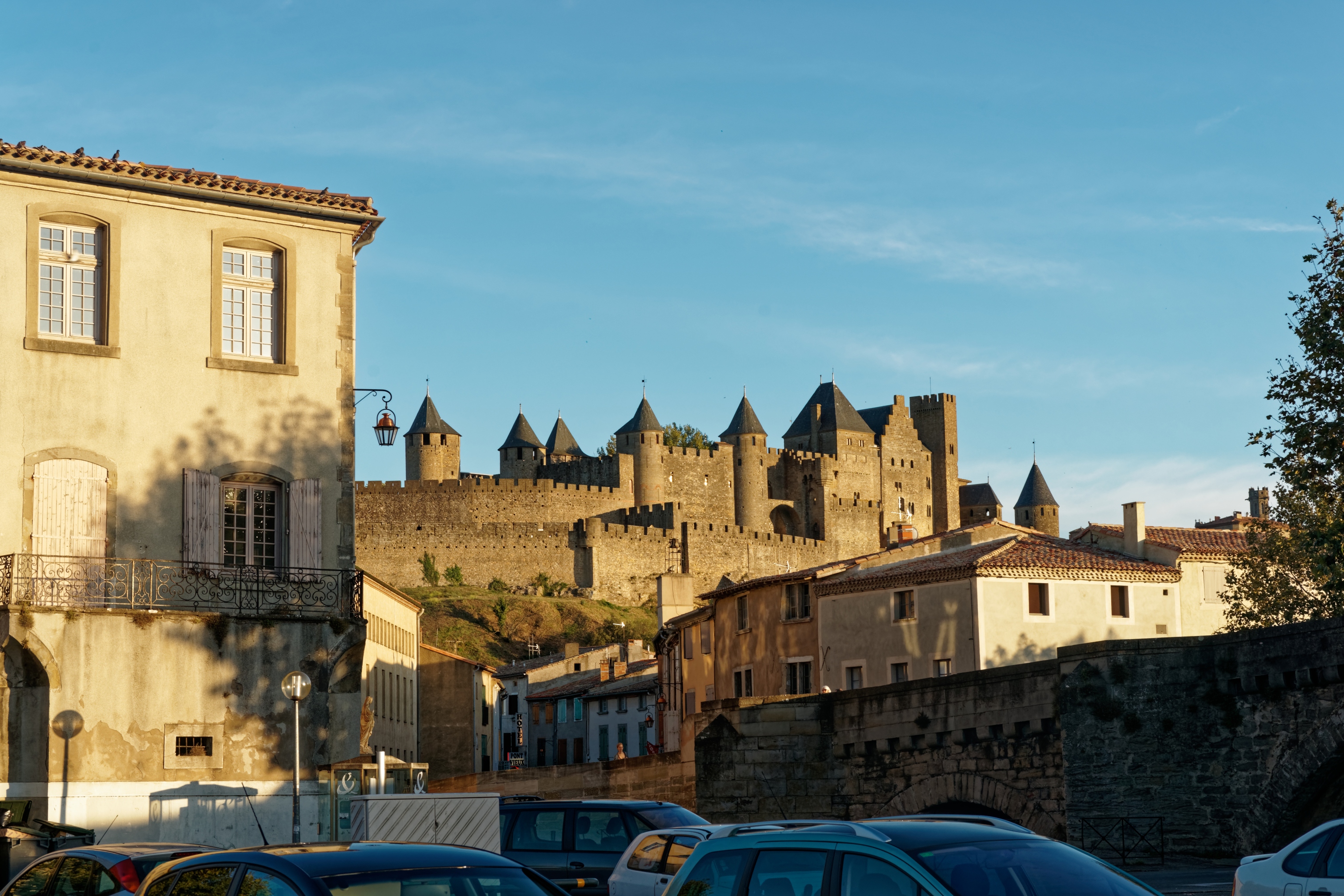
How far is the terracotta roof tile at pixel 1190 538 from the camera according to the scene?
149 ft

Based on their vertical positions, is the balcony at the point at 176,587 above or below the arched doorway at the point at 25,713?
above

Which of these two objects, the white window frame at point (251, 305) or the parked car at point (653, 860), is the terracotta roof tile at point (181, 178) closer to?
the white window frame at point (251, 305)

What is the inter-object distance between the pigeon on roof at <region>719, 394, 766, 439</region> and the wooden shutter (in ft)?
323

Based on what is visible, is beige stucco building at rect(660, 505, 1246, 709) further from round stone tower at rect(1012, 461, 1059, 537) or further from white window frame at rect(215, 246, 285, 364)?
round stone tower at rect(1012, 461, 1059, 537)

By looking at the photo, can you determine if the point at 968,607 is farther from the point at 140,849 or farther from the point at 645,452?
the point at 645,452

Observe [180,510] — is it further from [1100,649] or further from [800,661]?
[800,661]

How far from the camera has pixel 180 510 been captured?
24.3 metres

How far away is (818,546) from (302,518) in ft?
306

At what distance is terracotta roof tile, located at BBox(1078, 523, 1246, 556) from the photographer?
149 feet

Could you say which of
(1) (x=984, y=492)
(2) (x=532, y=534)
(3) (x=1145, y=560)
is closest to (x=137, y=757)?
(3) (x=1145, y=560)

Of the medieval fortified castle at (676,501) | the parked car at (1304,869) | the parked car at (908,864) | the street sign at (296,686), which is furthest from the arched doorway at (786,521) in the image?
the parked car at (908,864)

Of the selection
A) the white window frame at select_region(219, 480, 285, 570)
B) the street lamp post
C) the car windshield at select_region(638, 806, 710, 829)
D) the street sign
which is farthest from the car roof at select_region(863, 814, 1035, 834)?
the white window frame at select_region(219, 480, 285, 570)

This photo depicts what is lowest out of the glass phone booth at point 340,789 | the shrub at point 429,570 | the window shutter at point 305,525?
the glass phone booth at point 340,789

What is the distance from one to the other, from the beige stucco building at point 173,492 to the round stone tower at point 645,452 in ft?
291
